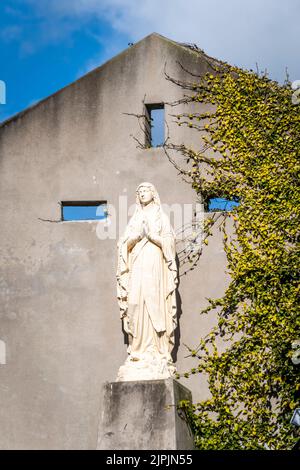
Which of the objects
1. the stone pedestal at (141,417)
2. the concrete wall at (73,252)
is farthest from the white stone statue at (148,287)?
the concrete wall at (73,252)

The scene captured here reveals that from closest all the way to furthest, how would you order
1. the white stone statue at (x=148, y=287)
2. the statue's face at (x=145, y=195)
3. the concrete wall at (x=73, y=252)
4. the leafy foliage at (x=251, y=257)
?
the white stone statue at (x=148, y=287)
the leafy foliage at (x=251, y=257)
the statue's face at (x=145, y=195)
the concrete wall at (x=73, y=252)

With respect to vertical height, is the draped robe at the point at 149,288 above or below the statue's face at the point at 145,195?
below

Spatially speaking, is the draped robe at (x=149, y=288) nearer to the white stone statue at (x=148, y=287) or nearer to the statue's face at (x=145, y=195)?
the white stone statue at (x=148, y=287)

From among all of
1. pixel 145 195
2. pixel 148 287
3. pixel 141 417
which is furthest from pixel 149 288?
pixel 141 417

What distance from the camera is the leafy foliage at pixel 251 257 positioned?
10.1m

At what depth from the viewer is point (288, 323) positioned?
404 inches

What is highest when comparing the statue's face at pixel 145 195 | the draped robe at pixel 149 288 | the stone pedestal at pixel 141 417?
the statue's face at pixel 145 195

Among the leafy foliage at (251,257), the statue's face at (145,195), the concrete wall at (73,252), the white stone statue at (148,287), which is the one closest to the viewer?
the white stone statue at (148,287)

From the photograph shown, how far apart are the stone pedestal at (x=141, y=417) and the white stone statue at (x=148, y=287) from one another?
0.28 meters

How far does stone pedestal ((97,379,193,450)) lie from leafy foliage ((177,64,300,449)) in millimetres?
639

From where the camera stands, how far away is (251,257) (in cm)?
1065

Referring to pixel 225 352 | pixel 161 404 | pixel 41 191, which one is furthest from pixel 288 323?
pixel 41 191

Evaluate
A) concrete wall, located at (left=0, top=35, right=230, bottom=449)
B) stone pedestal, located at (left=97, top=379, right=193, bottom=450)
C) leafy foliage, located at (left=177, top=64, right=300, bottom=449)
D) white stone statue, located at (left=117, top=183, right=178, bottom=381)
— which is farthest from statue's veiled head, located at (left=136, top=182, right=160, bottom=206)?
stone pedestal, located at (left=97, top=379, right=193, bottom=450)

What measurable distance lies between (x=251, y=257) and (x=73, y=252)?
234 cm
